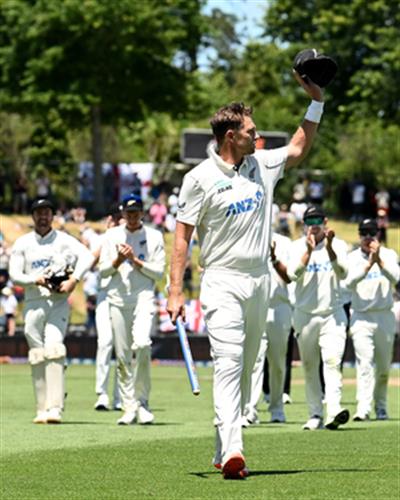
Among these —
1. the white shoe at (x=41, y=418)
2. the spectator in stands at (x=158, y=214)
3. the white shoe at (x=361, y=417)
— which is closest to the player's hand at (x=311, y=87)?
the white shoe at (x=41, y=418)

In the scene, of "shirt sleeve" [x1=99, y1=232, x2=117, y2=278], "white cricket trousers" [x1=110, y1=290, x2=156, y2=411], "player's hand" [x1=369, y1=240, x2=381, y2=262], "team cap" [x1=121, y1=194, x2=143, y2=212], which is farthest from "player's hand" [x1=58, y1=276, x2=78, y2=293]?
"player's hand" [x1=369, y1=240, x2=381, y2=262]

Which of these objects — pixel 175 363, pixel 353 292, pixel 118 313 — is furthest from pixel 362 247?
pixel 175 363

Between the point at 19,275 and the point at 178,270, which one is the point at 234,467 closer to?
the point at 178,270

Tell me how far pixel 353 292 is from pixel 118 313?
3073 mm

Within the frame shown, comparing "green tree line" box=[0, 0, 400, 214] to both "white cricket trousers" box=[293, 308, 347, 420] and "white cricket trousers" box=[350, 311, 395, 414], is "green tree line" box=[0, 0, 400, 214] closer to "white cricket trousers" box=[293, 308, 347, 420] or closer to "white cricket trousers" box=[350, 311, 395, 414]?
"white cricket trousers" box=[350, 311, 395, 414]

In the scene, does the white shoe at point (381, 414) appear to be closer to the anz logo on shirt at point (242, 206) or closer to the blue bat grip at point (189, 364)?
the blue bat grip at point (189, 364)

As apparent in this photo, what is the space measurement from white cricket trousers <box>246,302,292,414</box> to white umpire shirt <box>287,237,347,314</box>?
1.31m

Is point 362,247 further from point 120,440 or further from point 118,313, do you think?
point 120,440

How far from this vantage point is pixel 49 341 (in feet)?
52.3

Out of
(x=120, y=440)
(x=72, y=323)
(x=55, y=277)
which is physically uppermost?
(x=55, y=277)

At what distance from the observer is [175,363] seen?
104 feet

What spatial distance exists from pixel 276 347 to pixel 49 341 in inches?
110

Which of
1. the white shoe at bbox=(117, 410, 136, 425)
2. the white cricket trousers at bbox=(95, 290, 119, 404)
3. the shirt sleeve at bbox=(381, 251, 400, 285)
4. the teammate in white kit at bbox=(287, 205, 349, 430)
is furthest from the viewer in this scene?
the white cricket trousers at bbox=(95, 290, 119, 404)

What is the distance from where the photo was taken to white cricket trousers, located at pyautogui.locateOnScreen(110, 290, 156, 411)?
16219mm
